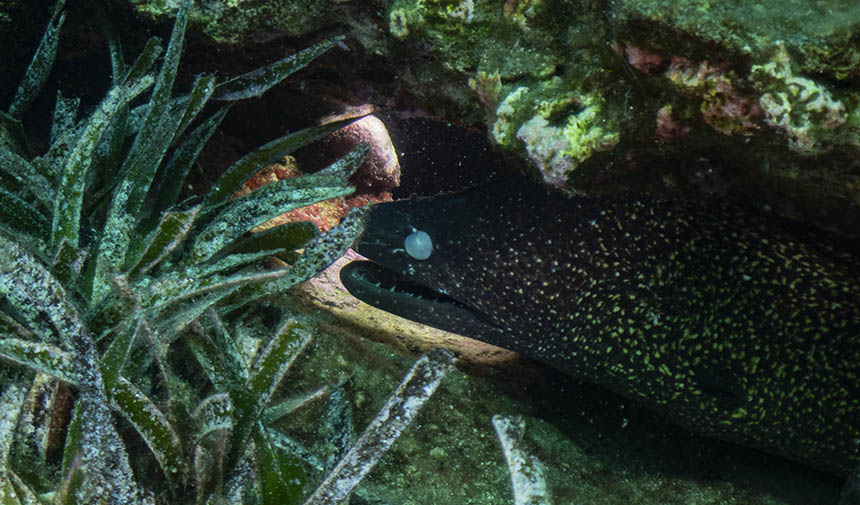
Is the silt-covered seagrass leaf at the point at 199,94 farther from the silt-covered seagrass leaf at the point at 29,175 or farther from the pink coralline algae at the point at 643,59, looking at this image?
the pink coralline algae at the point at 643,59

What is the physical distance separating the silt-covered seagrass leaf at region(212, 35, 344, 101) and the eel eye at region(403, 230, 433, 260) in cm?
92

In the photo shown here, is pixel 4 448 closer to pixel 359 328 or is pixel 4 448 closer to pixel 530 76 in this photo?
pixel 359 328

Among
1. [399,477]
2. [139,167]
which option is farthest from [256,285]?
[399,477]

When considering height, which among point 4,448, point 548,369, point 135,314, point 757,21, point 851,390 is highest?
point 757,21

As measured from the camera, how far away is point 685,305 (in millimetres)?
2402

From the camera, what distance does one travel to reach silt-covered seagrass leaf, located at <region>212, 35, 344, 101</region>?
2.40 meters

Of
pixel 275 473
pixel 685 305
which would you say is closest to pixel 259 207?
pixel 275 473

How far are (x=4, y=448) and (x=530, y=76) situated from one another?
1883mm

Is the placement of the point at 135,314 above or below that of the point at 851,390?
above

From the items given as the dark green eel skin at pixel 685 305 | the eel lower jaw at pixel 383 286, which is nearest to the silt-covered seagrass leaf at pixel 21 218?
the eel lower jaw at pixel 383 286

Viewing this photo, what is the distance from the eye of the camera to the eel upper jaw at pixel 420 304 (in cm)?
279

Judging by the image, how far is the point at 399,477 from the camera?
6.25 ft

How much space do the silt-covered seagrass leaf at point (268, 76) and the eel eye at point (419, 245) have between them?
36.1 inches

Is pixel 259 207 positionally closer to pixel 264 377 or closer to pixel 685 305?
pixel 264 377
